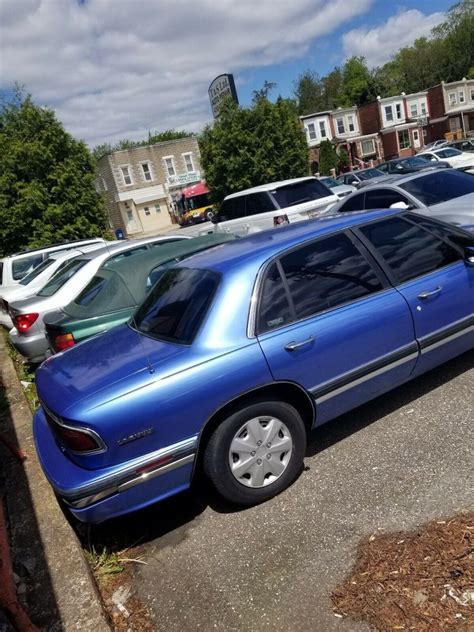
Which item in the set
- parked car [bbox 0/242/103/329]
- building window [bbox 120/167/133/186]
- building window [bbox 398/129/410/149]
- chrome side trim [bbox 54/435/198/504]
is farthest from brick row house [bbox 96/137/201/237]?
chrome side trim [bbox 54/435/198/504]

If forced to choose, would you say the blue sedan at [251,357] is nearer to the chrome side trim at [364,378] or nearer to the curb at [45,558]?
the chrome side trim at [364,378]

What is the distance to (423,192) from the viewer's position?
24.1 ft

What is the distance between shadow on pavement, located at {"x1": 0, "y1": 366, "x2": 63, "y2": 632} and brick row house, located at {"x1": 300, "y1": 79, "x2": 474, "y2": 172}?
4499cm

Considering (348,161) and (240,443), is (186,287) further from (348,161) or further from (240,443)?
(348,161)

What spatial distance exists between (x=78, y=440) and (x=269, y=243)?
180cm

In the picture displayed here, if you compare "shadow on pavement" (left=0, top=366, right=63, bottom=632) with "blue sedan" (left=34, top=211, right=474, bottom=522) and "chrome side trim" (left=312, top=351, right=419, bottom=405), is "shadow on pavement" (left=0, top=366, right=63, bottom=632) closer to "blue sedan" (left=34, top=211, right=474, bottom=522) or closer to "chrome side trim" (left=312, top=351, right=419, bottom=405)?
"blue sedan" (left=34, top=211, right=474, bottom=522)

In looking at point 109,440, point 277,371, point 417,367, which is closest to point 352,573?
point 277,371

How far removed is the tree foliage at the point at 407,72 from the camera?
70.4 m

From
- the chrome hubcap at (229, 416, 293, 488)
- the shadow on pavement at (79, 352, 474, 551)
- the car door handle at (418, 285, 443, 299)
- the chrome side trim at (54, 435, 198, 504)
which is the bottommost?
the shadow on pavement at (79, 352, 474, 551)

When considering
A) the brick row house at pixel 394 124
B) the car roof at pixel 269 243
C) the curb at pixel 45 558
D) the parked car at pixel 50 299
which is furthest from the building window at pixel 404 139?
the curb at pixel 45 558

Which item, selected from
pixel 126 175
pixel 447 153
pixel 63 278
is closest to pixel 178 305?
pixel 63 278

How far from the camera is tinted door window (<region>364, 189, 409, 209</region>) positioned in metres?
7.39

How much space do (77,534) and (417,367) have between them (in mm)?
2664

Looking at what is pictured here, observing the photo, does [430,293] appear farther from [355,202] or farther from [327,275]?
[355,202]
